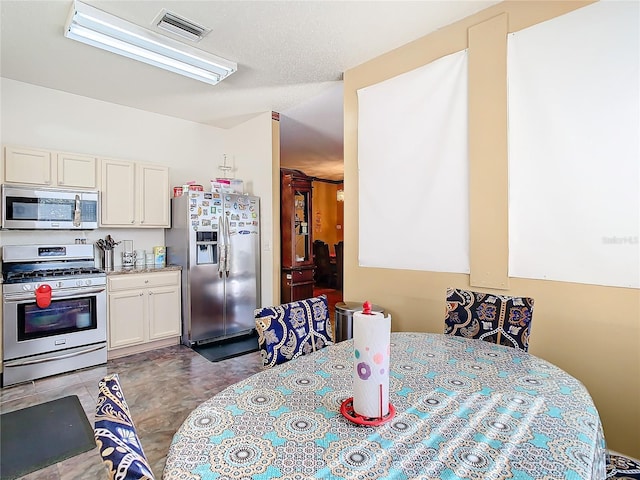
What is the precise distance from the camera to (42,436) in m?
2.15

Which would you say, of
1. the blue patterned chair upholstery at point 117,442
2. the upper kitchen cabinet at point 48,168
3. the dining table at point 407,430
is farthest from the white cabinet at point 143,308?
the blue patterned chair upholstery at point 117,442

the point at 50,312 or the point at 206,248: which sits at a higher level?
the point at 206,248

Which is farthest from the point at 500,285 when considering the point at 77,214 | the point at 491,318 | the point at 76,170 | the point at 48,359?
the point at 76,170

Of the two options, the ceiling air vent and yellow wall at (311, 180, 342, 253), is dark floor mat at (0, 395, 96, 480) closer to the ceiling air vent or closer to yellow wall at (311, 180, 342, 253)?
the ceiling air vent

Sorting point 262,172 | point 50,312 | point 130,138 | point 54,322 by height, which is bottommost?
point 54,322

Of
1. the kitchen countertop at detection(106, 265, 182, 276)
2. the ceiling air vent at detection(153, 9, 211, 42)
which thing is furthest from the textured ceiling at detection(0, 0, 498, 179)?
the kitchen countertop at detection(106, 265, 182, 276)

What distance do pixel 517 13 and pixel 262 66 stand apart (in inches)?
81.5

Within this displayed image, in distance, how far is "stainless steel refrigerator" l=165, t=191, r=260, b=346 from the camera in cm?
389

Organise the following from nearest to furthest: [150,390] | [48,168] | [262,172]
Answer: [150,390], [48,168], [262,172]

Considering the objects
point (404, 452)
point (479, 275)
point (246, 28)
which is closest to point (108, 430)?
point (404, 452)

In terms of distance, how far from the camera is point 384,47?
9.19 feet

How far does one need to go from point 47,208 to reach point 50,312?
1048mm

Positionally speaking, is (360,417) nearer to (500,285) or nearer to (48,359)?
(500,285)

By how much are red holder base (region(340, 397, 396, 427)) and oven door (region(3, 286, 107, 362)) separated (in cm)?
325
